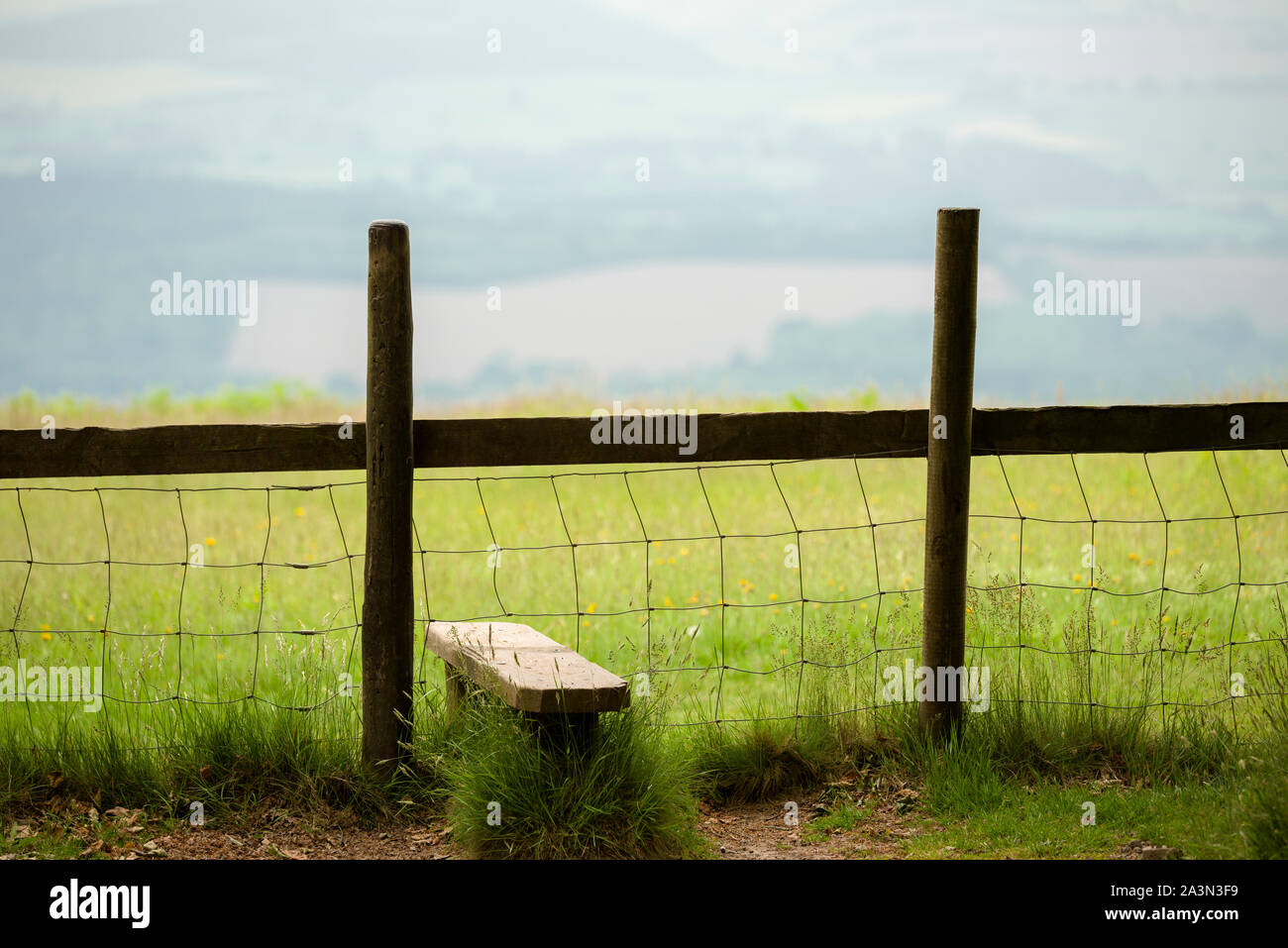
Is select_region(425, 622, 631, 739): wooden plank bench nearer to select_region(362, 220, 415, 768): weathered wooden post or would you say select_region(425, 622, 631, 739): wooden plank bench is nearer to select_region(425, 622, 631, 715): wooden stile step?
select_region(425, 622, 631, 715): wooden stile step

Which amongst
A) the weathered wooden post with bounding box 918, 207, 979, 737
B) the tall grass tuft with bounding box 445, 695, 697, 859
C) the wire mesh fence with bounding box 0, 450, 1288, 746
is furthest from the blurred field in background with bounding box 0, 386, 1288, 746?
the tall grass tuft with bounding box 445, 695, 697, 859

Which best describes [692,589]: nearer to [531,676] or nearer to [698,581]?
[698,581]

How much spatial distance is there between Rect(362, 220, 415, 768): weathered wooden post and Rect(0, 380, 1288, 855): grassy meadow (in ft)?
0.68

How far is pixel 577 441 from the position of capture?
4.84m

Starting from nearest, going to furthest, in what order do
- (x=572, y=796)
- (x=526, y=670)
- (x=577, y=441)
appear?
1. (x=572, y=796)
2. (x=526, y=670)
3. (x=577, y=441)

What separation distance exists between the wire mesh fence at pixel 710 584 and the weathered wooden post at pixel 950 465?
0.21 m

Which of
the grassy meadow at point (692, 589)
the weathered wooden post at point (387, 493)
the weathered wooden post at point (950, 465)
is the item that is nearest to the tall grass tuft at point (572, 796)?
the grassy meadow at point (692, 589)

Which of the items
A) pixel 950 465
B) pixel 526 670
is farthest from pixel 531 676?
pixel 950 465

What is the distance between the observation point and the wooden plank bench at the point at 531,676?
13.2 ft

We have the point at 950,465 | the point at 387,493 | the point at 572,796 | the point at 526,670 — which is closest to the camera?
the point at 572,796

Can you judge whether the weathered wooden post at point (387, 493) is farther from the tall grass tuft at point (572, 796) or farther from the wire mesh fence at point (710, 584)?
the tall grass tuft at point (572, 796)

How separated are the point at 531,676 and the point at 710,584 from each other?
15.6 feet

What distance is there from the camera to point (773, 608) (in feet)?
27.3
